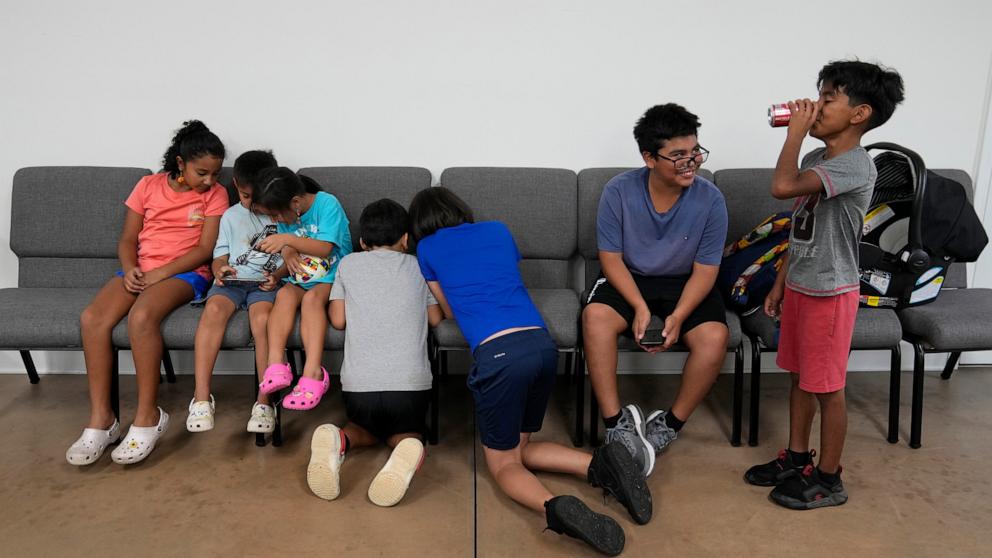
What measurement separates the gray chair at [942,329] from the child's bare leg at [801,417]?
1.78 feet

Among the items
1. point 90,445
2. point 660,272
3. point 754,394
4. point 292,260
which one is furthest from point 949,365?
point 90,445

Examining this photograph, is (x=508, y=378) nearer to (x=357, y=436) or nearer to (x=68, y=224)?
(x=357, y=436)

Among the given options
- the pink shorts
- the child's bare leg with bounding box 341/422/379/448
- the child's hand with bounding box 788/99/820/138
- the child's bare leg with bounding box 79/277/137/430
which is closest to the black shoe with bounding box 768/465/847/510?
the pink shorts

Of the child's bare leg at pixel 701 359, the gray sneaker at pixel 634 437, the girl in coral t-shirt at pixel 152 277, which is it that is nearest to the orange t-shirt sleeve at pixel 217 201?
the girl in coral t-shirt at pixel 152 277

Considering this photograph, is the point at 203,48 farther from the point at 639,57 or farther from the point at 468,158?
the point at 639,57

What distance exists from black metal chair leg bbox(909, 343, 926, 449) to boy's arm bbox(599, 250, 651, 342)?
965 millimetres

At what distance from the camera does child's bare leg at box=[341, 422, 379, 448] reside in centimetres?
225

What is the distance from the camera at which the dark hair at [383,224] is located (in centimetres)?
227

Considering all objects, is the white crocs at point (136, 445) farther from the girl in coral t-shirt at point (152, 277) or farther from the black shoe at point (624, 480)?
the black shoe at point (624, 480)

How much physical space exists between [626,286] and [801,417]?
0.68 m

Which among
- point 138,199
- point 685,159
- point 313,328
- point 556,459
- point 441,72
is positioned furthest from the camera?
point 441,72

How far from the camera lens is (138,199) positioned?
267 centimetres

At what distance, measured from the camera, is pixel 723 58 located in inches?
115

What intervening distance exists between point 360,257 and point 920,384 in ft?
6.48
